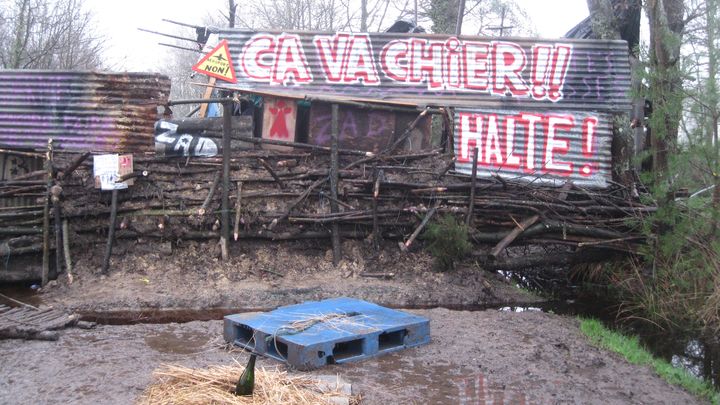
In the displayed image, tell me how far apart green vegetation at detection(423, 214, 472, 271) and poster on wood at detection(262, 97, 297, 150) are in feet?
10.5

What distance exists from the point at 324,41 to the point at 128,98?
3.82 m

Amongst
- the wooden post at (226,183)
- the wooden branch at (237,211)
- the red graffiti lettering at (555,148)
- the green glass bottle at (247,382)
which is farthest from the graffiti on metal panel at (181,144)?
the green glass bottle at (247,382)

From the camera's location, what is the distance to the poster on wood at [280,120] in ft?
40.1

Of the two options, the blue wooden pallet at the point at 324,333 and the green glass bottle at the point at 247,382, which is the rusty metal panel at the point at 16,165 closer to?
the blue wooden pallet at the point at 324,333

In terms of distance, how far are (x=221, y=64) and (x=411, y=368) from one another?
25.6ft

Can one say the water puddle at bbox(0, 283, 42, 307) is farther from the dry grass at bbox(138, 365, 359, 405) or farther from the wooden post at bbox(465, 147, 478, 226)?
the wooden post at bbox(465, 147, 478, 226)

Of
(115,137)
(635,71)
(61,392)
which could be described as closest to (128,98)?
(115,137)

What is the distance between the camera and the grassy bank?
6.77 metres

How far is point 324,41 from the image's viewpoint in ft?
41.3

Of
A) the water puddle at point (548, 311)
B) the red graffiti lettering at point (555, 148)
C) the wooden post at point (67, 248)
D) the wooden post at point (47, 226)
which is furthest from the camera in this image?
the red graffiti lettering at point (555, 148)

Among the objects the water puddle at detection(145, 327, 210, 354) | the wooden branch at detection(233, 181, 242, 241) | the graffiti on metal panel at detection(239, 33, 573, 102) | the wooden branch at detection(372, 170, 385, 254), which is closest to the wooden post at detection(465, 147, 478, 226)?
the wooden branch at detection(372, 170, 385, 254)

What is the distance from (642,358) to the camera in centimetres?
758

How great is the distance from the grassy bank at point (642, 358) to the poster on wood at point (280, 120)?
20.3ft

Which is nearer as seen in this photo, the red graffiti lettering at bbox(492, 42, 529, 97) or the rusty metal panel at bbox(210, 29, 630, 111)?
the rusty metal panel at bbox(210, 29, 630, 111)
